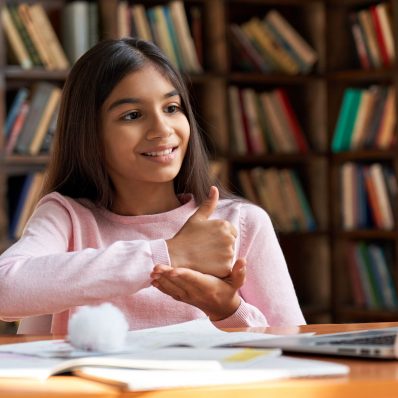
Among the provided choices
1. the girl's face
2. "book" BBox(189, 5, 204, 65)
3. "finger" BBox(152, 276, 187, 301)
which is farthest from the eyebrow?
"book" BBox(189, 5, 204, 65)

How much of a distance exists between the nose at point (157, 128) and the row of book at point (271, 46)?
2.40m

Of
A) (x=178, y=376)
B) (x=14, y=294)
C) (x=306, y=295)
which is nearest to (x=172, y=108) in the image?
(x=14, y=294)

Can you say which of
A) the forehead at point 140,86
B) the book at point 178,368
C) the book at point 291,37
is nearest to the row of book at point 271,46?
the book at point 291,37

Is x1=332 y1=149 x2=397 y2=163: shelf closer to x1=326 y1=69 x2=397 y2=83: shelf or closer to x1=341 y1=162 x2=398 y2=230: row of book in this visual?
x1=341 y1=162 x2=398 y2=230: row of book

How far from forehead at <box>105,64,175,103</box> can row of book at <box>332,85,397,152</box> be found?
2286 millimetres

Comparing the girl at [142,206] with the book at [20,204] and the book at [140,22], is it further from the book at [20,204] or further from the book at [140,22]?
the book at [140,22]

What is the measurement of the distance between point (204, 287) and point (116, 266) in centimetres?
14

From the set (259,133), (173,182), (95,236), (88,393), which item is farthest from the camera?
(259,133)

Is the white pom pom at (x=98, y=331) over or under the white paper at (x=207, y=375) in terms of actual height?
over

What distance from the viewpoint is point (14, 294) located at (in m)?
1.43

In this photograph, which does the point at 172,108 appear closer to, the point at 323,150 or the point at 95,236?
the point at 95,236

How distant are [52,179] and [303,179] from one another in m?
2.55

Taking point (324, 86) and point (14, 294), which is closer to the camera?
point (14, 294)

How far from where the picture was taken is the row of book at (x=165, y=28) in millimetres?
3756
